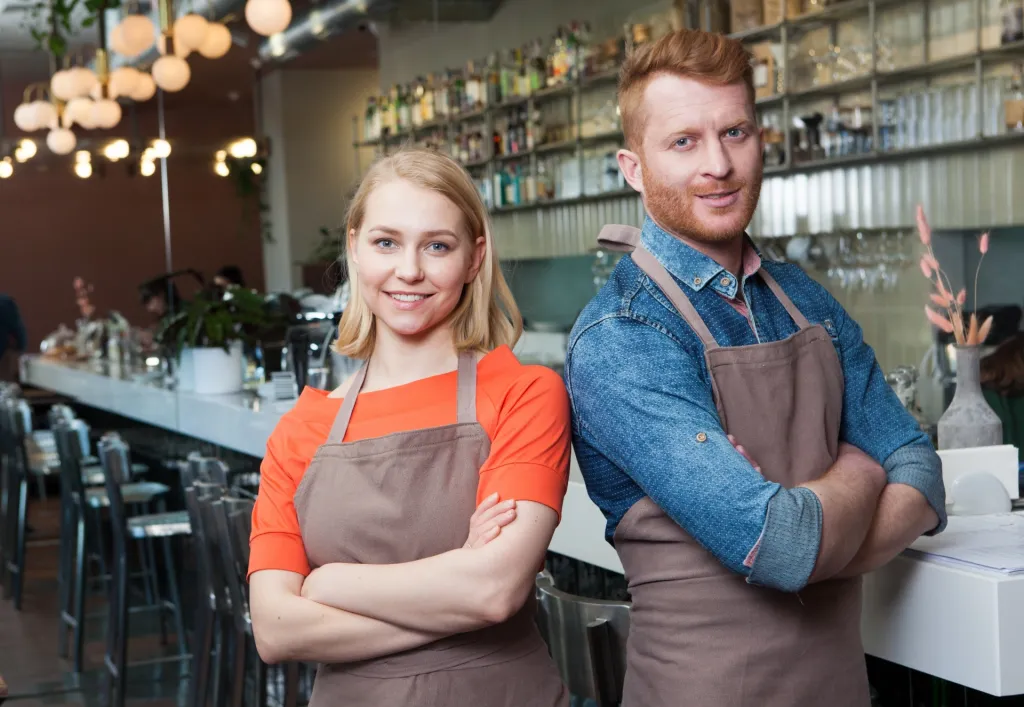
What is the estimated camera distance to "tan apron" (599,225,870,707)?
1.53 metres

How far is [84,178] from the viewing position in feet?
23.6

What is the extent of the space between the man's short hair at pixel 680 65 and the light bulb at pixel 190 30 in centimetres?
449

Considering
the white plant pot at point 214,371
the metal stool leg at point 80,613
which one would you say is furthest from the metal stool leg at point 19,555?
the white plant pot at point 214,371

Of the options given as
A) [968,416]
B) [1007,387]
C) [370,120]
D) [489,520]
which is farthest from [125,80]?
[489,520]

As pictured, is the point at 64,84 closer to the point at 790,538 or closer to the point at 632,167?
the point at 632,167

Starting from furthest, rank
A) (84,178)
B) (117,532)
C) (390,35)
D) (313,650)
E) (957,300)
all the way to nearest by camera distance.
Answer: (84,178)
(390,35)
(117,532)
(957,300)
(313,650)

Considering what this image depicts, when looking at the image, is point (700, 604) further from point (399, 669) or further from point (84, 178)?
point (84, 178)

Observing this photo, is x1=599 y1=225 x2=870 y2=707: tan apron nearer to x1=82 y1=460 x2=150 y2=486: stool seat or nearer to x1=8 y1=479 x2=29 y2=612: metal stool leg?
x1=82 y1=460 x2=150 y2=486: stool seat

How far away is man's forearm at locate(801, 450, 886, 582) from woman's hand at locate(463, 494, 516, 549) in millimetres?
347

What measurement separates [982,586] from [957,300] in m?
0.90

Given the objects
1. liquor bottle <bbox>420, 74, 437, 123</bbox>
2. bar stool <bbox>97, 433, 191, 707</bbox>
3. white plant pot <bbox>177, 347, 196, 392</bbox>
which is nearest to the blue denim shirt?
bar stool <bbox>97, 433, 191, 707</bbox>

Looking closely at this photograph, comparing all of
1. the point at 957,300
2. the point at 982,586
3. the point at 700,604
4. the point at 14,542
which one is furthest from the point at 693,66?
the point at 14,542

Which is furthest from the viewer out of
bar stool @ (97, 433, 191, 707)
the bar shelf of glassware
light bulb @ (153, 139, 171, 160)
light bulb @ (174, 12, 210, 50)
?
light bulb @ (153, 139, 171, 160)

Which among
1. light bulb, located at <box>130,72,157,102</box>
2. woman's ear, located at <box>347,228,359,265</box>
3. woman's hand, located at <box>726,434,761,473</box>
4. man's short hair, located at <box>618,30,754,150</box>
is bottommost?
woman's hand, located at <box>726,434,761,473</box>
